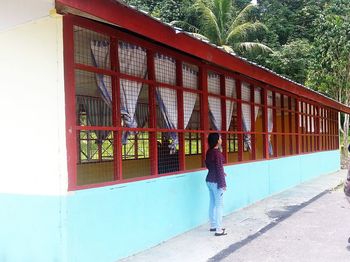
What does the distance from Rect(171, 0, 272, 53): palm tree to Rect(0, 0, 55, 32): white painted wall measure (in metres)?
20.4

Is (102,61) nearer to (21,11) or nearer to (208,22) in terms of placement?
(21,11)

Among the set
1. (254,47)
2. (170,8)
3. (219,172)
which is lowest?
(219,172)

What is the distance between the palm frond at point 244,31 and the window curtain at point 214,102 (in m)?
17.4

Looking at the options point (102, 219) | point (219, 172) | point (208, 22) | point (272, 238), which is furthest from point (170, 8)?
point (102, 219)

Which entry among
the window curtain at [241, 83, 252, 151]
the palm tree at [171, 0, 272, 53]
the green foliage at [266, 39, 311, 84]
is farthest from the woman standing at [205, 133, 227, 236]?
the palm tree at [171, 0, 272, 53]

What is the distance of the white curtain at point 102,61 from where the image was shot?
5406 millimetres

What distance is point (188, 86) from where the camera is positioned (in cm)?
737

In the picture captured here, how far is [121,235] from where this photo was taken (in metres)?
5.42

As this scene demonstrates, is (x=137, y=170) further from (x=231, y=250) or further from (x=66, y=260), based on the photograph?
(x=66, y=260)

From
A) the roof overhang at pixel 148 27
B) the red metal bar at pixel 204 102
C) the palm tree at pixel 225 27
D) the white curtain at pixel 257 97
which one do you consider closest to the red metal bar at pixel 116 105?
the roof overhang at pixel 148 27

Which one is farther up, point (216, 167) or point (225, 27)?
point (225, 27)

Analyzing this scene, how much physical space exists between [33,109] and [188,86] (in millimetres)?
3101

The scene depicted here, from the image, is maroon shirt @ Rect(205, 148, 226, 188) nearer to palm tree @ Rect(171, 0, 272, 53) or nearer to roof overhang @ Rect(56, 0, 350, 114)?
roof overhang @ Rect(56, 0, 350, 114)

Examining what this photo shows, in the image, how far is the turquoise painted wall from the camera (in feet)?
15.4
